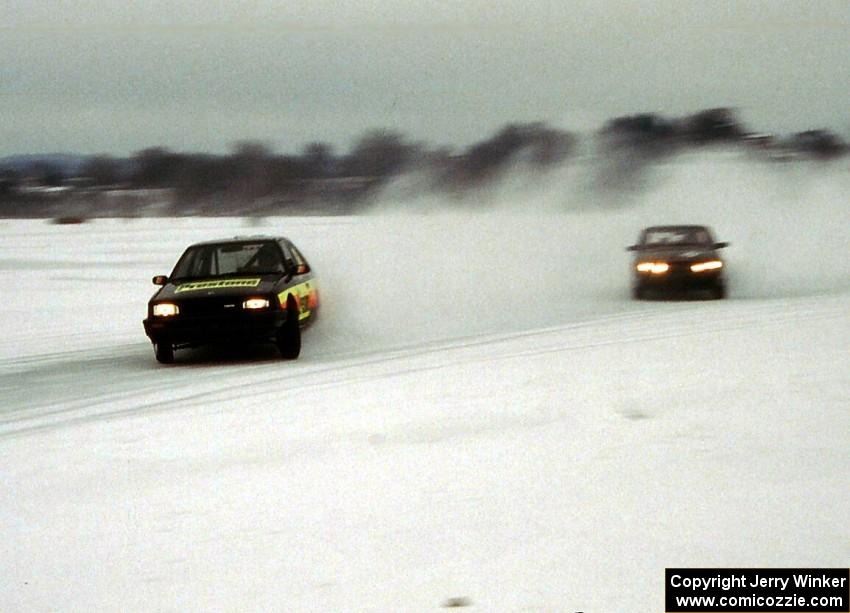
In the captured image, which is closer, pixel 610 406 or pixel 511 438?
pixel 511 438

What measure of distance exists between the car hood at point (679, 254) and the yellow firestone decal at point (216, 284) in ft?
28.2

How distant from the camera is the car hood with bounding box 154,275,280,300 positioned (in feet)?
36.9

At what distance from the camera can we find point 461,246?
31203 mm

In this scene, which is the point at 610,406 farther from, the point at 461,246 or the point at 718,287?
the point at 461,246

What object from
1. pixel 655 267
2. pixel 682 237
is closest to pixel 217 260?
pixel 655 267

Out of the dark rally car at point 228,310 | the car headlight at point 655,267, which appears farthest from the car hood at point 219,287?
the car headlight at point 655,267

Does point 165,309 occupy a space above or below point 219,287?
below

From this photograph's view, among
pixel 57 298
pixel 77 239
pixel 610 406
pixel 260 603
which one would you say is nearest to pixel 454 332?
pixel 610 406

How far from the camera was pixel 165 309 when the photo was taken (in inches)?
444

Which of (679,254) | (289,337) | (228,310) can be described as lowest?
(289,337)

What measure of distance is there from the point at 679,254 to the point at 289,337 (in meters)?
8.76

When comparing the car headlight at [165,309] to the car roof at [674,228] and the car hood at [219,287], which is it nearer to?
the car hood at [219,287]

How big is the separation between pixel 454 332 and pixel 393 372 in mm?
3649

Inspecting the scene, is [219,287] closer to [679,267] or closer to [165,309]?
[165,309]
